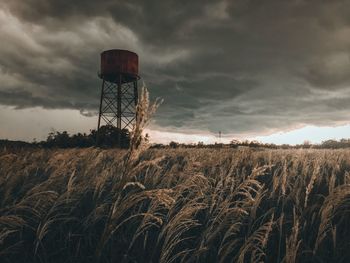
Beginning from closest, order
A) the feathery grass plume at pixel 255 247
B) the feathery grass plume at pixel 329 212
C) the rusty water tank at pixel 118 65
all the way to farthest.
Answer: the feathery grass plume at pixel 255 247, the feathery grass plume at pixel 329 212, the rusty water tank at pixel 118 65

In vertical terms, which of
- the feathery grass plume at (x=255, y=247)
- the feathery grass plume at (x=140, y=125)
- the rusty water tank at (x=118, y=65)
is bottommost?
the feathery grass plume at (x=255, y=247)

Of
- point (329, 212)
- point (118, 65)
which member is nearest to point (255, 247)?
point (329, 212)

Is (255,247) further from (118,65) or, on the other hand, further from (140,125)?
(118,65)

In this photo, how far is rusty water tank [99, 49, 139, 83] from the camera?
38000 millimetres

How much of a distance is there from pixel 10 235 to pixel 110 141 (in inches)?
1423

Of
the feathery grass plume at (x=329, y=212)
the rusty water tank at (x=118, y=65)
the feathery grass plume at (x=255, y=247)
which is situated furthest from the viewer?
the rusty water tank at (x=118, y=65)

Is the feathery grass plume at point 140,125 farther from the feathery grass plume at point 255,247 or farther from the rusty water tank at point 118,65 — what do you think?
the rusty water tank at point 118,65

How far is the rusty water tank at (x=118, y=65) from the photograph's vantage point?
38.0 m

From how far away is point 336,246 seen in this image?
317 centimetres

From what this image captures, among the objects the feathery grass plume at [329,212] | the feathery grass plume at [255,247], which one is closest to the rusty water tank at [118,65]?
the feathery grass plume at [329,212]

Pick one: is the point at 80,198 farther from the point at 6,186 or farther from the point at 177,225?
the point at 177,225

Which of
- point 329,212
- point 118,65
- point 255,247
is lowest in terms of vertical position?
point 255,247

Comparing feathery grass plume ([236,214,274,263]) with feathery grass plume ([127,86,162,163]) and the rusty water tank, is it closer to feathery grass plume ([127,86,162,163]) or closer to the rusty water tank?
feathery grass plume ([127,86,162,163])

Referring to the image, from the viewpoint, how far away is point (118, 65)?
3800 centimetres
